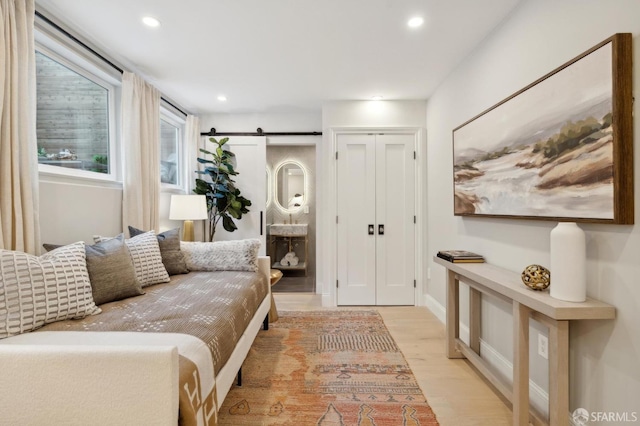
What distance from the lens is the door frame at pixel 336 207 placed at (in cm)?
349

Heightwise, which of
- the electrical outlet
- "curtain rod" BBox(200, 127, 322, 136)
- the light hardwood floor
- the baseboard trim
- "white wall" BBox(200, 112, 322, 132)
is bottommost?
the light hardwood floor

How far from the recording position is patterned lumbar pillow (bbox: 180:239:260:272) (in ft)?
8.66

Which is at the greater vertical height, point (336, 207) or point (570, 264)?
point (336, 207)

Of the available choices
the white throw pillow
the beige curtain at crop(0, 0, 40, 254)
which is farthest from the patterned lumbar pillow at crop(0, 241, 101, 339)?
the white throw pillow

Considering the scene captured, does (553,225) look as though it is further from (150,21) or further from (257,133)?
(257,133)

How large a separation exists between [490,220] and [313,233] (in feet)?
11.6

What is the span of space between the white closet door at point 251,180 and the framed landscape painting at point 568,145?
2795 millimetres

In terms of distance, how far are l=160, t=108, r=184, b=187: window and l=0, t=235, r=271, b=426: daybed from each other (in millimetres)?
2476

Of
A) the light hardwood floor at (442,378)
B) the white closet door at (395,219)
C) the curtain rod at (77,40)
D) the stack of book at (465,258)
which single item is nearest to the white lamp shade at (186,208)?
the curtain rod at (77,40)

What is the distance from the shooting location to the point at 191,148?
153 inches

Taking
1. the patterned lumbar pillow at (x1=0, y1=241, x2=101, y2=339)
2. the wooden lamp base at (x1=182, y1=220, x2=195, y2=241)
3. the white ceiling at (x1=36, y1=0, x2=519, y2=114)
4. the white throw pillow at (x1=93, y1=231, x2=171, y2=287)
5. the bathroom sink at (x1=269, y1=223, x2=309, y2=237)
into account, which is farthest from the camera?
the bathroom sink at (x1=269, y1=223, x2=309, y2=237)

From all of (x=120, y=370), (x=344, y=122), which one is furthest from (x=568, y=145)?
(x=344, y=122)

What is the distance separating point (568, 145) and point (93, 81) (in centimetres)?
335

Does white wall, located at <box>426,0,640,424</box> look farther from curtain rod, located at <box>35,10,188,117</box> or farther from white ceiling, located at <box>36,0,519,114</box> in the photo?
curtain rod, located at <box>35,10,188,117</box>
